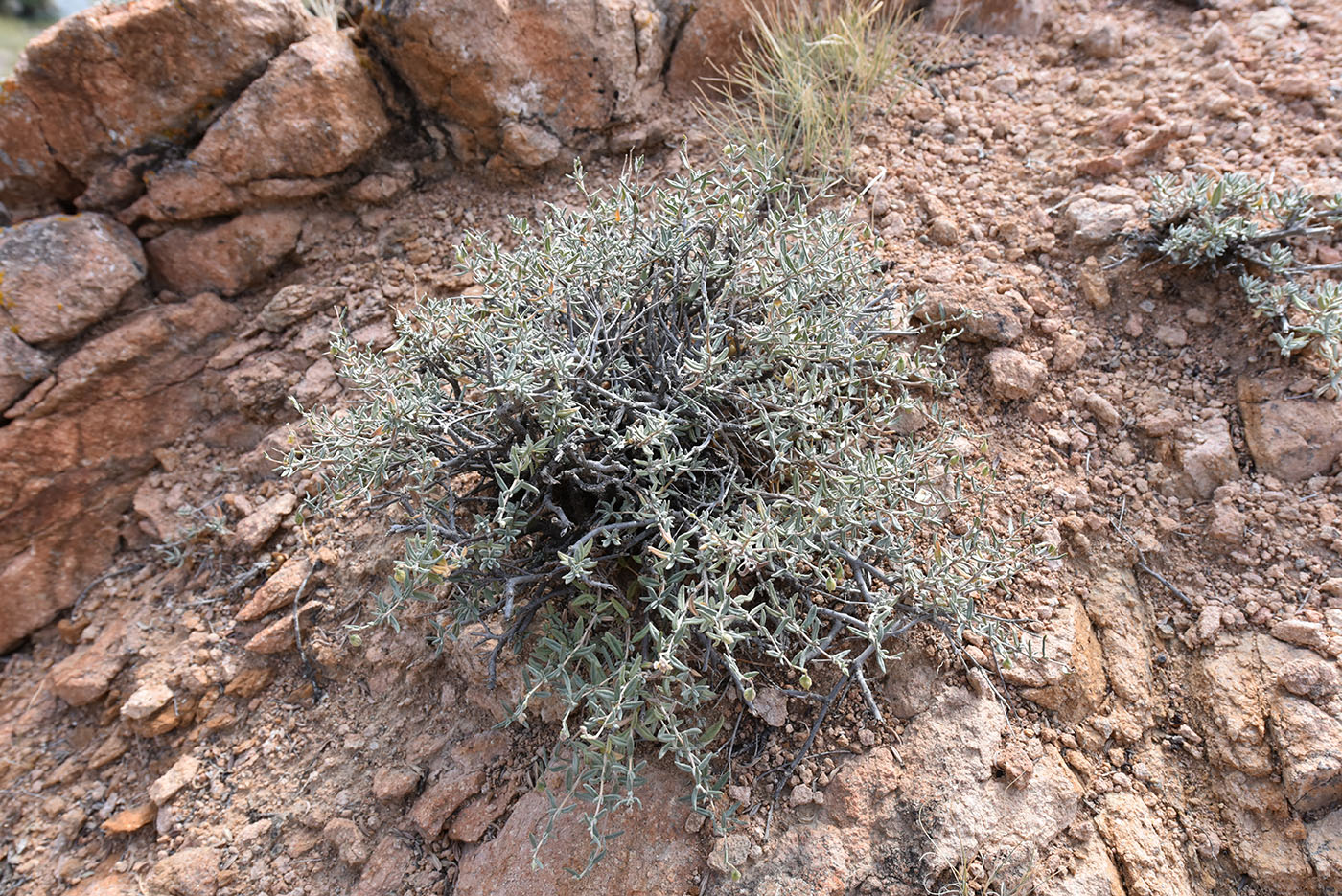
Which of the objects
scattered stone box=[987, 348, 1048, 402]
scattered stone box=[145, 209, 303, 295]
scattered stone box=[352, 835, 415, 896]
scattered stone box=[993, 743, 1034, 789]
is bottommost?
scattered stone box=[352, 835, 415, 896]

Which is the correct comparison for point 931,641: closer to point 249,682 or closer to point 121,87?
point 249,682

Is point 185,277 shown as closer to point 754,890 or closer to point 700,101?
point 700,101

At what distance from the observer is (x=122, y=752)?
2.29m

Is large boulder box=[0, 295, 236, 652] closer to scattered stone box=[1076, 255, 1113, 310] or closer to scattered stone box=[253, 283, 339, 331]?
scattered stone box=[253, 283, 339, 331]

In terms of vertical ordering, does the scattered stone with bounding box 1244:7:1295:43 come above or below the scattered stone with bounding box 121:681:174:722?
above

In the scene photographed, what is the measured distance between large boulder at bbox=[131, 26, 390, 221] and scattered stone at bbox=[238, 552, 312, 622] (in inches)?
59.1

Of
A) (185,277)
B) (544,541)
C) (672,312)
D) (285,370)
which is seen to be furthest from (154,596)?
(672,312)

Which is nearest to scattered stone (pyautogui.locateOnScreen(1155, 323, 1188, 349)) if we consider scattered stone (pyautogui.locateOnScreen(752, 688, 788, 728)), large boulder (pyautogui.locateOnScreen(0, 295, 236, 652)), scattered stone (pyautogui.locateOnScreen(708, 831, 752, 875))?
scattered stone (pyautogui.locateOnScreen(752, 688, 788, 728))

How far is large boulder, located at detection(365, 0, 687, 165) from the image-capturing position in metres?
2.85

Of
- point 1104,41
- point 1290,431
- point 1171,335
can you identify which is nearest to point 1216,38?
point 1104,41

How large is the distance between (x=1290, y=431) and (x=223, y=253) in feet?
12.1

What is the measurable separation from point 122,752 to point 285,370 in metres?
1.35

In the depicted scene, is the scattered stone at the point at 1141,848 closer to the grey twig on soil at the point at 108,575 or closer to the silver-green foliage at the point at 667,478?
the silver-green foliage at the point at 667,478

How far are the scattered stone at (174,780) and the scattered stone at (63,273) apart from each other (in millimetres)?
1619
